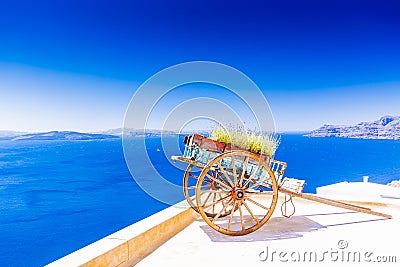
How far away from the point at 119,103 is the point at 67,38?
13.8m

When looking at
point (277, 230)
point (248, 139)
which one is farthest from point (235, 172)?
point (277, 230)

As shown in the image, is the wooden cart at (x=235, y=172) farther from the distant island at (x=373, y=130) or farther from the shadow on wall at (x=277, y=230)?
the distant island at (x=373, y=130)

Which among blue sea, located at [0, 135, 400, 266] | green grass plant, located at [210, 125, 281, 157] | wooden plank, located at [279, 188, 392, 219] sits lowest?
blue sea, located at [0, 135, 400, 266]

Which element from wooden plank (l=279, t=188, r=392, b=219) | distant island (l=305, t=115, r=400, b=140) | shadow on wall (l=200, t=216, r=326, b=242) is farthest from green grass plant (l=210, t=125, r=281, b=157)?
distant island (l=305, t=115, r=400, b=140)

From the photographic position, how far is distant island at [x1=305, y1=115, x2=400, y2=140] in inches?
5968

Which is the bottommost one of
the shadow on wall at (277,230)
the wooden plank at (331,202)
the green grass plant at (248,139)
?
the shadow on wall at (277,230)

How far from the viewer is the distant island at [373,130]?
497 feet

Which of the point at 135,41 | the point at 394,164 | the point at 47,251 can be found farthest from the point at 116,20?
the point at 394,164

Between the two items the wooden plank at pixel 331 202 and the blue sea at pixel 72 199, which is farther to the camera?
the blue sea at pixel 72 199

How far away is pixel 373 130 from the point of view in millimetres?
157625

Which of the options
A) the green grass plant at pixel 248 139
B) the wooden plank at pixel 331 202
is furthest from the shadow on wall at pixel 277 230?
the green grass plant at pixel 248 139

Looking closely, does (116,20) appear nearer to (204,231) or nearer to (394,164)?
(204,231)

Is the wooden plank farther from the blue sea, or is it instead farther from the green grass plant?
the blue sea

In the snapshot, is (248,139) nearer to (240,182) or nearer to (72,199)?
(240,182)
